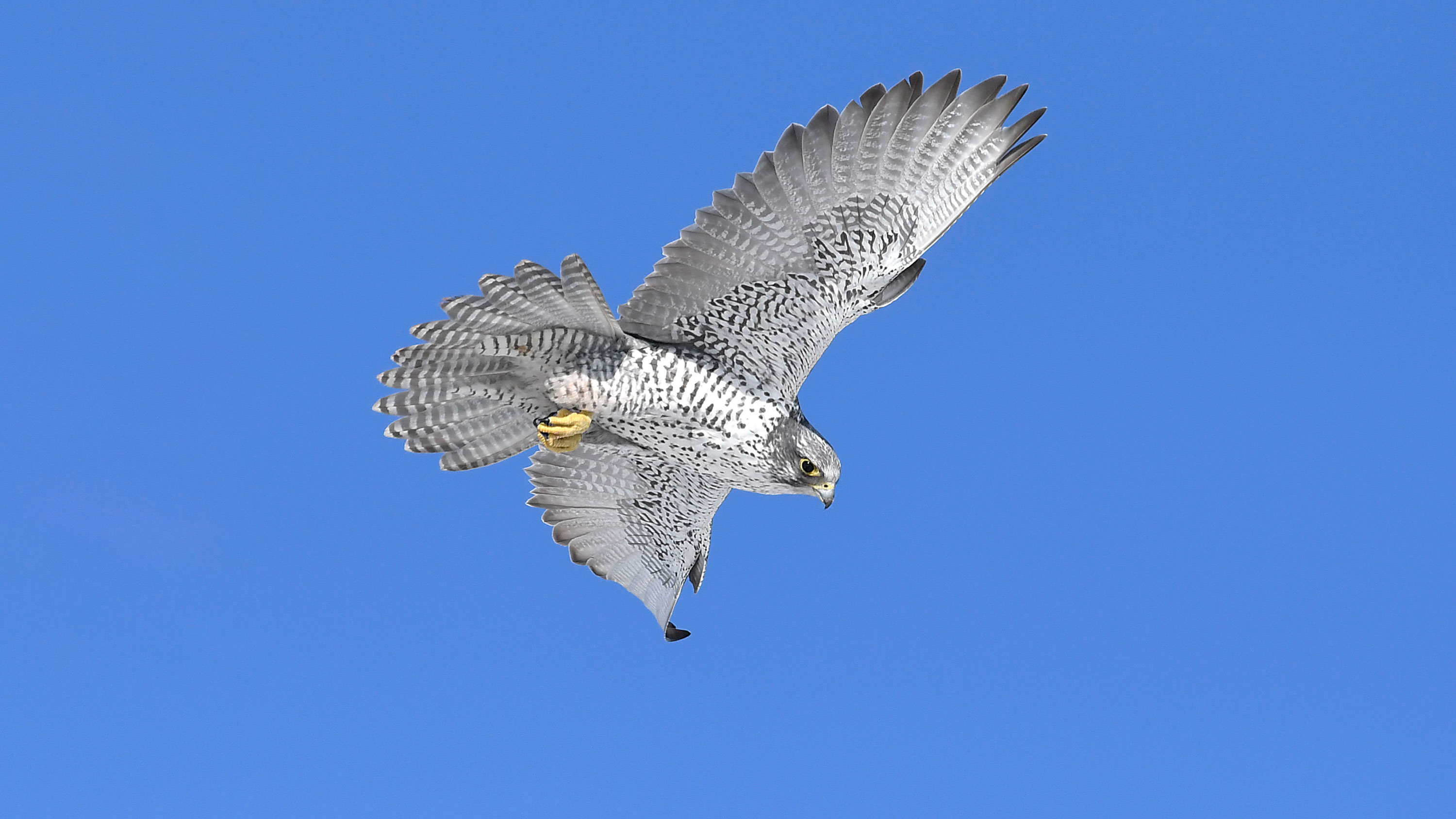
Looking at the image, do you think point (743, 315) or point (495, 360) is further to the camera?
point (743, 315)

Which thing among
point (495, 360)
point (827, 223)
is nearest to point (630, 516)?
point (495, 360)

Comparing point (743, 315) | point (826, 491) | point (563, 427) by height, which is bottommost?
point (826, 491)

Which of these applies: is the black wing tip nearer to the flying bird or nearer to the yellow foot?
the flying bird

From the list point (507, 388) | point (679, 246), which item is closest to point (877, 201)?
point (679, 246)

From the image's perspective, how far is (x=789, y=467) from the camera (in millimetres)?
9531

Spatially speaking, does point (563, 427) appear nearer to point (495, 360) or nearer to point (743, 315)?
point (495, 360)

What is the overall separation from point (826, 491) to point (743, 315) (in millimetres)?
1314

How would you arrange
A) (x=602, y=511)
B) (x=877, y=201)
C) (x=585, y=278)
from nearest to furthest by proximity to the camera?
(x=585, y=278) < (x=877, y=201) < (x=602, y=511)

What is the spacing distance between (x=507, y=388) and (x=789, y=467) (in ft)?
6.48

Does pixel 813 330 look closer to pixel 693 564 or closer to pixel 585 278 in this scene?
pixel 585 278

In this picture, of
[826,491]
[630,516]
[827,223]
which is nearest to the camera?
[827,223]

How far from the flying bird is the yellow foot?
0.01m

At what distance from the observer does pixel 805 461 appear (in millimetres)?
9453

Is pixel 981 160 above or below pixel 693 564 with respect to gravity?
above
